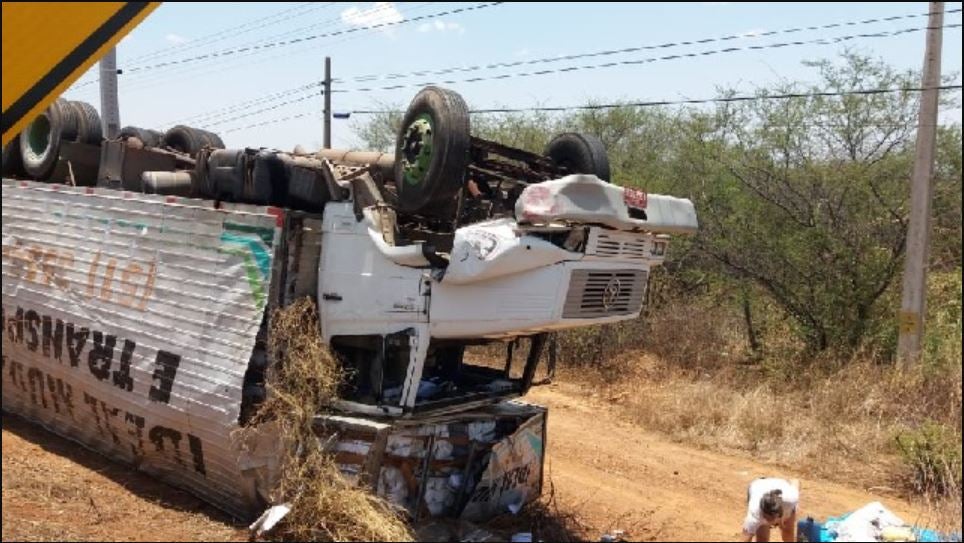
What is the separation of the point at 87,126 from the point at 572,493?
5.28m

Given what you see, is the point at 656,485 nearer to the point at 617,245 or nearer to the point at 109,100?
the point at 617,245

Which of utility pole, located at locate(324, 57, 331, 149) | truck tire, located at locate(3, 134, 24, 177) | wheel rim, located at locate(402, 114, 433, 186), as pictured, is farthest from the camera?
utility pole, located at locate(324, 57, 331, 149)

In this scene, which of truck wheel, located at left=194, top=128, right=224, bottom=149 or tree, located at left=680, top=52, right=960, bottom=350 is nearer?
truck wheel, located at left=194, top=128, right=224, bottom=149

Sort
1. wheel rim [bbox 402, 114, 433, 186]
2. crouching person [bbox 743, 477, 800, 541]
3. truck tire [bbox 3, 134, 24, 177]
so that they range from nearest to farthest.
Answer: crouching person [bbox 743, 477, 800, 541] < wheel rim [bbox 402, 114, 433, 186] < truck tire [bbox 3, 134, 24, 177]

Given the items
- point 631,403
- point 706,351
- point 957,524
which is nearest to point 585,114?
point 706,351

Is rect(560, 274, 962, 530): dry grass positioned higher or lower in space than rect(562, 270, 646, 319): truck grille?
lower

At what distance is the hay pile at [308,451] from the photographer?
490 cm

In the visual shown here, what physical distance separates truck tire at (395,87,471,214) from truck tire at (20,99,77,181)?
4.14 meters

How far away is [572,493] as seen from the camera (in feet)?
23.0

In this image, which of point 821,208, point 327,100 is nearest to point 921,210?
point 821,208

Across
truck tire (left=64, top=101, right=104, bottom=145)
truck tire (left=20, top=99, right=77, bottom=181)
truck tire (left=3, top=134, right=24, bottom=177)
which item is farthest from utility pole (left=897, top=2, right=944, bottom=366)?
truck tire (left=3, top=134, right=24, bottom=177)

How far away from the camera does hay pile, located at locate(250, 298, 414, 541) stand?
193 inches

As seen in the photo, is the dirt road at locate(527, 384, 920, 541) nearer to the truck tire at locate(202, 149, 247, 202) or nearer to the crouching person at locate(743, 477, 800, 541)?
the crouching person at locate(743, 477, 800, 541)

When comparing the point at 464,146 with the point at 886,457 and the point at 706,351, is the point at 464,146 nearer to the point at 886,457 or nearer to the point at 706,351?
the point at 886,457
